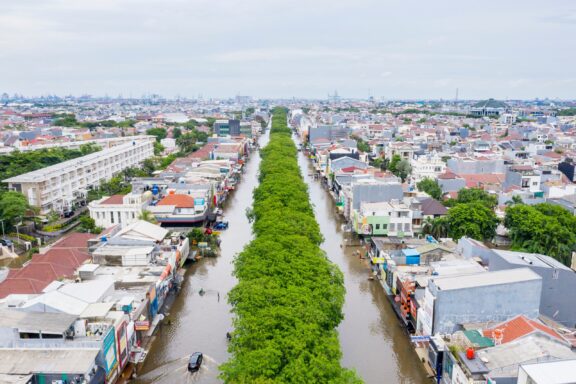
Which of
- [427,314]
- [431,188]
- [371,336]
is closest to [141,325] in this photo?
[371,336]

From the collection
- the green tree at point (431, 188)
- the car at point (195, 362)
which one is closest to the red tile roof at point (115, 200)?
the car at point (195, 362)

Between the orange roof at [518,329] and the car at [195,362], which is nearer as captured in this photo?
the orange roof at [518,329]

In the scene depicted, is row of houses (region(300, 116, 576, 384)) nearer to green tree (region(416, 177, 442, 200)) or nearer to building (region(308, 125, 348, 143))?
green tree (region(416, 177, 442, 200))

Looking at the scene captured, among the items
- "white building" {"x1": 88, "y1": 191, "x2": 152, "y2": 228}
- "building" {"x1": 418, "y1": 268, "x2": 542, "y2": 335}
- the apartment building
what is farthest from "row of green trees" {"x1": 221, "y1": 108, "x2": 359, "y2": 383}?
the apartment building

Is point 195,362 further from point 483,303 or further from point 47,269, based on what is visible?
point 483,303

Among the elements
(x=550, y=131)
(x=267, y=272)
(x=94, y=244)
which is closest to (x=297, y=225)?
(x=267, y=272)

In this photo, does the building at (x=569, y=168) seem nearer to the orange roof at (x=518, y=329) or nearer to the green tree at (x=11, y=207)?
the orange roof at (x=518, y=329)
